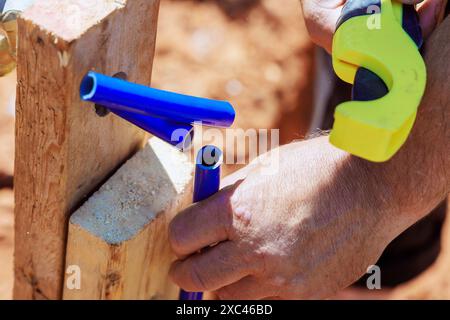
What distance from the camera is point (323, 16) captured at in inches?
39.9

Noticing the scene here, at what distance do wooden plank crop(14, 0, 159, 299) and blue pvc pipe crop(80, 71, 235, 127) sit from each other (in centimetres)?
4

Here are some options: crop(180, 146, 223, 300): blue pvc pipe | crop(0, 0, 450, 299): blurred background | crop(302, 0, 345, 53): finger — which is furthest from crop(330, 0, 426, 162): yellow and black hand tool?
crop(0, 0, 450, 299): blurred background

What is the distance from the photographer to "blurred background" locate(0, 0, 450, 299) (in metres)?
1.87

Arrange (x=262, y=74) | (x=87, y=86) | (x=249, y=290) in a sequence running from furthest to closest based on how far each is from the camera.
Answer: (x=262, y=74)
(x=249, y=290)
(x=87, y=86)

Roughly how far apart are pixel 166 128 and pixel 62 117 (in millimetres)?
133

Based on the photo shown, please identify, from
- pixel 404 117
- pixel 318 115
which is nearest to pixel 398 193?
pixel 404 117

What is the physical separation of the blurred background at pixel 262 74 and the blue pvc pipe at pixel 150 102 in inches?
34.9

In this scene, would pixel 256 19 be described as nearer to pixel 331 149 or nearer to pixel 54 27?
pixel 331 149

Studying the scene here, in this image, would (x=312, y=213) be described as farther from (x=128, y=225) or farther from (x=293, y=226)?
(x=128, y=225)

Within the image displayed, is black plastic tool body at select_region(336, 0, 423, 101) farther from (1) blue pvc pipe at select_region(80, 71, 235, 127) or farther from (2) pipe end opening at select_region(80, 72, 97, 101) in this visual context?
(2) pipe end opening at select_region(80, 72, 97, 101)

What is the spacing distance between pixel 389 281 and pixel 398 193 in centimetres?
96

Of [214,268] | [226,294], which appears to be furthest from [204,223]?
[226,294]

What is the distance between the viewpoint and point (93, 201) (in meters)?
1.00

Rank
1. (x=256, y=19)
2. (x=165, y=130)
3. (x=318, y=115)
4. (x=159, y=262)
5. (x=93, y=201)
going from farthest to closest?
(x=256, y=19) < (x=318, y=115) < (x=159, y=262) < (x=93, y=201) < (x=165, y=130)
